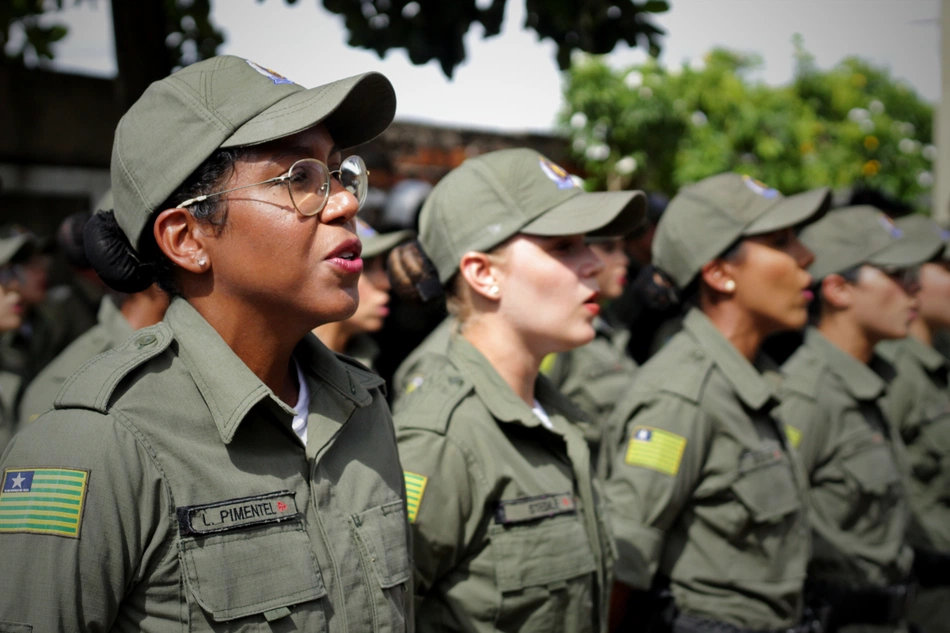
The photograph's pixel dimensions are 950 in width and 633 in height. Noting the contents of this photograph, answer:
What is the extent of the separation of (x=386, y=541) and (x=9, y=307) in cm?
438

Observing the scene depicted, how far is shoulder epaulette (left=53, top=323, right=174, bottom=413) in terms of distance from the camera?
168 centimetres

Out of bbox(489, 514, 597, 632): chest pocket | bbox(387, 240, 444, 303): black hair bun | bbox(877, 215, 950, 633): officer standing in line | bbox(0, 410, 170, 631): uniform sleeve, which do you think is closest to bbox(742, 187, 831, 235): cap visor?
bbox(877, 215, 950, 633): officer standing in line

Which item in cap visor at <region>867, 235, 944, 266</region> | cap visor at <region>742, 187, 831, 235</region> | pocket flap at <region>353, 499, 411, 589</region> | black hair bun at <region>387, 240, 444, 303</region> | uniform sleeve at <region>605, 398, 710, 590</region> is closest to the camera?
pocket flap at <region>353, 499, 411, 589</region>

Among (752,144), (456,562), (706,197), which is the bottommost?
(752,144)

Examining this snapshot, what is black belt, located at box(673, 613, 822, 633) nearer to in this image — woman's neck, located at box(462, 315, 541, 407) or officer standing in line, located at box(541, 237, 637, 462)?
woman's neck, located at box(462, 315, 541, 407)

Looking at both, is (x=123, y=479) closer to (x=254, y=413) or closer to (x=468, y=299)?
(x=254, y=413)

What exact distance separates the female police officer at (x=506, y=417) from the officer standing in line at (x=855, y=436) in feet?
6.22

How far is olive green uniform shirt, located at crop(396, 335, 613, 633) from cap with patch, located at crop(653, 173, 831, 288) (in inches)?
60.8

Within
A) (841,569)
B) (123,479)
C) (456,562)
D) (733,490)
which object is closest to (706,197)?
(733,490)

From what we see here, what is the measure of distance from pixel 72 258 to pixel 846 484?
5.26 m

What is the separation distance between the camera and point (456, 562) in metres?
2.65

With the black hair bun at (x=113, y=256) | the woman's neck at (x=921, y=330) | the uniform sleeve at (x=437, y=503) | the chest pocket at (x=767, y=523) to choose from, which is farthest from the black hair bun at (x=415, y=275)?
the woman's neck at (x=921, y=330)

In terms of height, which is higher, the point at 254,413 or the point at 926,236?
the point at 254,413

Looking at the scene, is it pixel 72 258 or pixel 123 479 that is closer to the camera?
pixel 123 479
